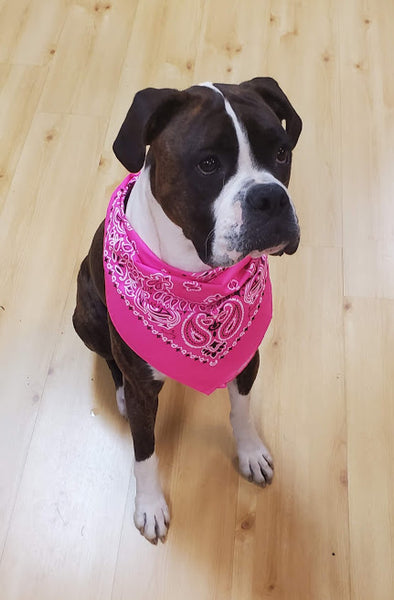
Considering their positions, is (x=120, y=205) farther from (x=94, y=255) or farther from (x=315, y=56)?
(x=315, y=56)

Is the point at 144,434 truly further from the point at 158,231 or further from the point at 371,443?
the point at 371,443

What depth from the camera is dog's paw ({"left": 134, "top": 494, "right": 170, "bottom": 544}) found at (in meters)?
1.64

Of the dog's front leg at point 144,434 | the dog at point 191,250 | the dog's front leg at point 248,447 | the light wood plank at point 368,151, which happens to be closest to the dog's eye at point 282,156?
the dog at point 191,250

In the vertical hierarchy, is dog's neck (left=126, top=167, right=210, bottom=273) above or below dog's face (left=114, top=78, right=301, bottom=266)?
below

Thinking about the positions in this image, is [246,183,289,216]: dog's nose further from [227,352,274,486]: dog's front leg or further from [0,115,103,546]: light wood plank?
[0,115,103,546]: light wood plank

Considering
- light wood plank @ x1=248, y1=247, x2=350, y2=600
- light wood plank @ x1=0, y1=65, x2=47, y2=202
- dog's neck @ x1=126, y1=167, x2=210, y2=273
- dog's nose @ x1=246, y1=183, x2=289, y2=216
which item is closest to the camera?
dog's nose @ x1=246, y1=183, x2=289, y2=216

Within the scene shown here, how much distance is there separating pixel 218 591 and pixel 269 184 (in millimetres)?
967

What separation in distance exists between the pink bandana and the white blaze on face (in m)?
0.17

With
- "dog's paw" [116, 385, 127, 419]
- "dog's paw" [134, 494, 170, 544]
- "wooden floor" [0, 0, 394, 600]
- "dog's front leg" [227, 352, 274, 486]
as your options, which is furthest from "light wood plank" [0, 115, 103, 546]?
"dog's front leg" [227, 352, 274, 486]

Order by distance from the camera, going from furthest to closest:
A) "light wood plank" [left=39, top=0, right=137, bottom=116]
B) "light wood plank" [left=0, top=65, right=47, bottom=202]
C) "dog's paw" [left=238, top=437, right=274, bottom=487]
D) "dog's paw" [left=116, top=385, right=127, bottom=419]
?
1. "light wood plank" [left=39, top=0, right=137, bottom=116]
2. "light wood plank" [left=0, top=65, right=47, bottom=202]
3. "dog's paw" [left=116, top=385, right=127, bottom=419]
4. "dog's paw" [left=238, top=437, right=274, bottom=487]

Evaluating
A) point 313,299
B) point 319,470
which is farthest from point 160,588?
point 313,299

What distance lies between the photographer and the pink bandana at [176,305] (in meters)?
1.36

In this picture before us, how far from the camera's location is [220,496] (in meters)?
1.72

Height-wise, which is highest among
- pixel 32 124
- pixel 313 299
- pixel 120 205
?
pixel 120 205
